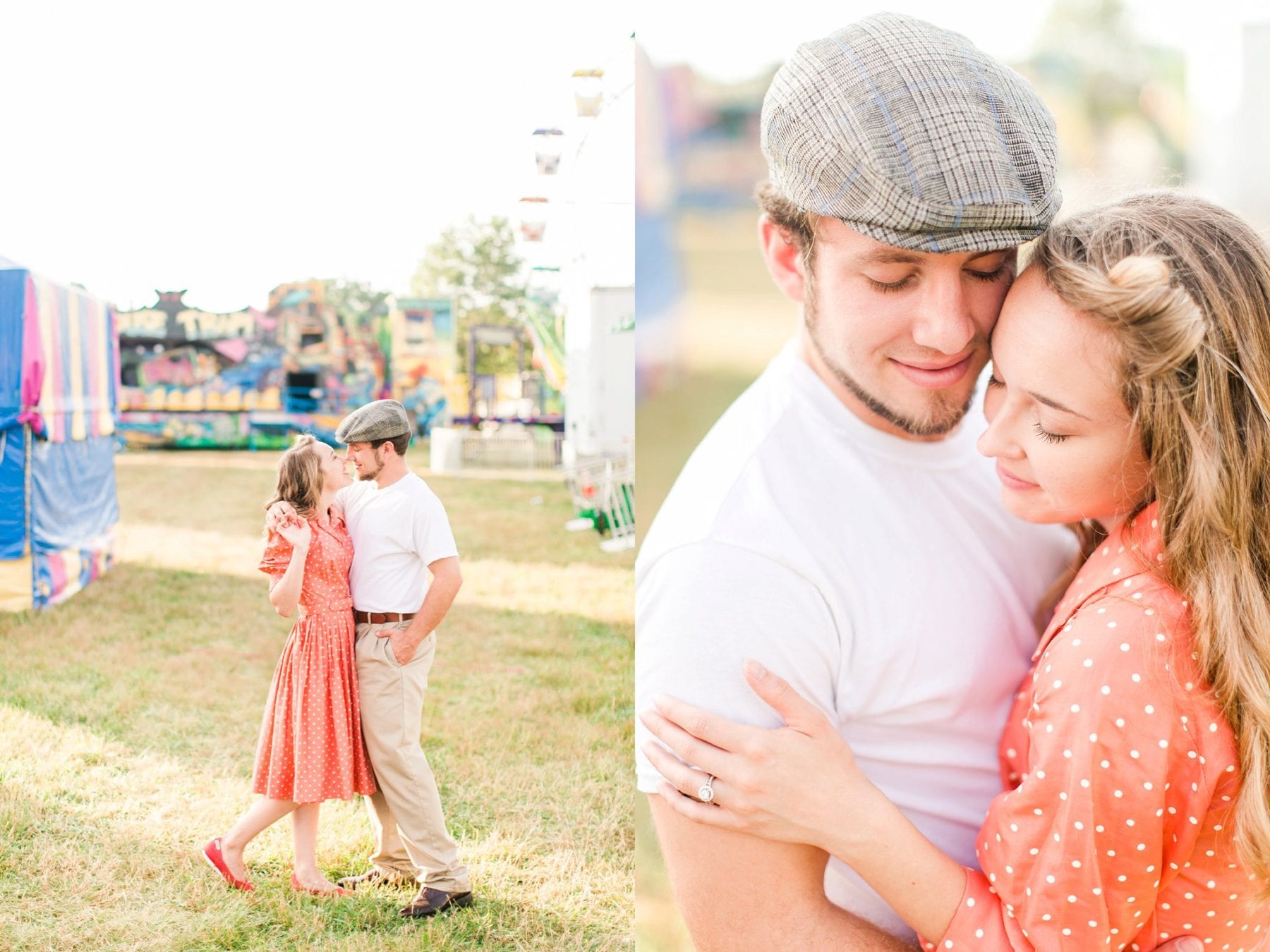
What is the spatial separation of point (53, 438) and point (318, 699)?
112 centimetres

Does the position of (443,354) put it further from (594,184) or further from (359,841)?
(359,841)

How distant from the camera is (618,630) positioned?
2701 mm

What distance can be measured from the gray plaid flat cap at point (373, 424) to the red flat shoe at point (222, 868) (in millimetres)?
678

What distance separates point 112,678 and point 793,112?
1551 millimetres

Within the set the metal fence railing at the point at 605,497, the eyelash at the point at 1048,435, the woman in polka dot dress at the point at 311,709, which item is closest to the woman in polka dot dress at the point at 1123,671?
the eyelash at the point at 1048,435

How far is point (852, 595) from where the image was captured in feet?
3.98

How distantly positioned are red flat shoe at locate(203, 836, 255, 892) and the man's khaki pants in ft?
0.66

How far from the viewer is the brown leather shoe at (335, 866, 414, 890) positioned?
65.1 inches

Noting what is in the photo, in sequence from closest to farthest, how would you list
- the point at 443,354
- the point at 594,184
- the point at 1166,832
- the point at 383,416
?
the point at 1166,832
the point at 383,416
the point at 443,354
the point at 594,184

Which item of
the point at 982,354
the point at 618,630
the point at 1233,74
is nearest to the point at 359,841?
the point at 618,630

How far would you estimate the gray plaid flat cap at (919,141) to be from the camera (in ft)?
3.62

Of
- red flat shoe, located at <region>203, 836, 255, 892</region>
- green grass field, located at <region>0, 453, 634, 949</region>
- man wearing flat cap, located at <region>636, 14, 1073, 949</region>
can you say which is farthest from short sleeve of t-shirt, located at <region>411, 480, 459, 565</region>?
red flat shoe, located at <region>203, 836, 255, 892</region>

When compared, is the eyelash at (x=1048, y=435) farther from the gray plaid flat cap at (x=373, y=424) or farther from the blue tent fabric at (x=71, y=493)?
the blue tent fabric at (x=71, y=493)

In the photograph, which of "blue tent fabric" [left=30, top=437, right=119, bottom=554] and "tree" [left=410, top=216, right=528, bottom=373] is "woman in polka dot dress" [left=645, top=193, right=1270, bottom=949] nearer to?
"tree" [left=410, top=216, right=528, bottom=373]
